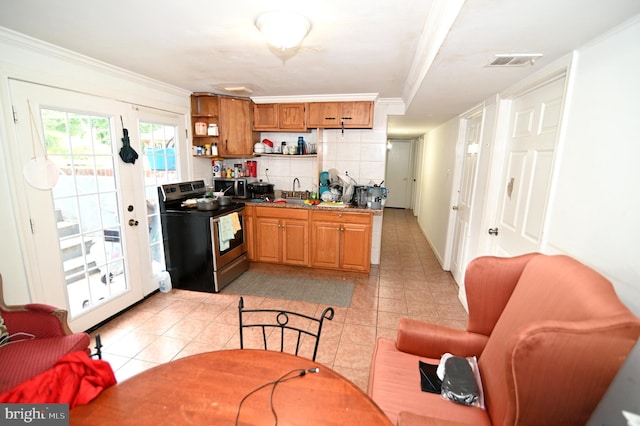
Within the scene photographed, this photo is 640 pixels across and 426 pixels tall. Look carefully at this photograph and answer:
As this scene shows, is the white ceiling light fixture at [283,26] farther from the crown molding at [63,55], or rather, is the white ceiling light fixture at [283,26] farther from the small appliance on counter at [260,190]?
the small appliance on counter at [260,190]

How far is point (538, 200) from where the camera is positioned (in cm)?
184

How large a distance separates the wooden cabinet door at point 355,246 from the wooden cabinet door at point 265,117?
1658 millimetres

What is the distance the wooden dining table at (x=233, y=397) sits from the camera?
2.97ft

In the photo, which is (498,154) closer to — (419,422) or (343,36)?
(343,36)

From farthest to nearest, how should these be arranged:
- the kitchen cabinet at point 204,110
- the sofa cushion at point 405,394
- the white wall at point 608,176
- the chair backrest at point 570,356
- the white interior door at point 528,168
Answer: the kitchen cabinet at point 204,110 < the white interior door at point 528,168 < the sofa cushion at point 405,394 < the white wall at point 608,176 < the chair backrest at point 570,356

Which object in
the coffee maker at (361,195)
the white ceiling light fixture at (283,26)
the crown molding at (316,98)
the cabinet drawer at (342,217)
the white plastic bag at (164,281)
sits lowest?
the white plastic bag at (164,281)

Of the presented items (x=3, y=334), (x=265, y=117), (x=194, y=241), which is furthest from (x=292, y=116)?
(x=3, y=334)

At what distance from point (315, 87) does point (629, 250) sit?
288 centimetres

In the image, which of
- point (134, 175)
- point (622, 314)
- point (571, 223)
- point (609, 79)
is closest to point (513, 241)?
point (571, 223)

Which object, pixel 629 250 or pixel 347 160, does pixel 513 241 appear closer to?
pixel 629 250

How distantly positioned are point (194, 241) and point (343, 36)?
2.48 m

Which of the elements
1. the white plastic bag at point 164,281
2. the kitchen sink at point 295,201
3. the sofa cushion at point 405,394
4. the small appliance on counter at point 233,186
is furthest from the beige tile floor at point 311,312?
the small appliance on counter at point 233,186

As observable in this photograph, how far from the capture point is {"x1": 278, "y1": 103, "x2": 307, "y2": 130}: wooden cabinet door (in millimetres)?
3631

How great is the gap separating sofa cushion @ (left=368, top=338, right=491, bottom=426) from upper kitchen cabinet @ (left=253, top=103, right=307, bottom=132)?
2932mm
